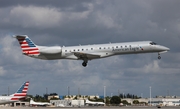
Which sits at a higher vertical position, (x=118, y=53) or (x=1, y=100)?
(x=118, y=53)

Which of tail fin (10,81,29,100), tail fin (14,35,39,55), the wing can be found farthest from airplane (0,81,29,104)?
the wing

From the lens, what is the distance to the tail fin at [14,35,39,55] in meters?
60.9

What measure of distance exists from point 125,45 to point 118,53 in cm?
168

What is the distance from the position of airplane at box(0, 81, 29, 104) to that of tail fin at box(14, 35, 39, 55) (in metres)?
15.4

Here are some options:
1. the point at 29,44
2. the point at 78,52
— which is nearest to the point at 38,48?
the point at 29,44

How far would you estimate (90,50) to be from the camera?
189 feet

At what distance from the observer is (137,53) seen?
56906 mm

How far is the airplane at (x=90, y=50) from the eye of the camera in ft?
184

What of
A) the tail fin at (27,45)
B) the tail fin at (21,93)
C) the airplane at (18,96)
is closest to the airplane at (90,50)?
the tail fin at (27,45)

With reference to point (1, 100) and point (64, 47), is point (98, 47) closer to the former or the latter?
point (64, 47)

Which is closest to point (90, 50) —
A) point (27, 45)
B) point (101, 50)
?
point (101, 50)

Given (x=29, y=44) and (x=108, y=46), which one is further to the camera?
(x=29, y=44)

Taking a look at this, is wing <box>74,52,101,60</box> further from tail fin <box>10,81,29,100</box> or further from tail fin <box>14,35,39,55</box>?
tail fin <box>10,81,29,100</box>

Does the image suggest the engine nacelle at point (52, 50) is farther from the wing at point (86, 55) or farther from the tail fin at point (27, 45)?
the wing at point (86, 55)
